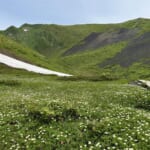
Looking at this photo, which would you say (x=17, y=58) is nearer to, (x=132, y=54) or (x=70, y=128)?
(x=132, y=54)

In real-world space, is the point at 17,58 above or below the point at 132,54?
below

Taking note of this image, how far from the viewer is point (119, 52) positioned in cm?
19288

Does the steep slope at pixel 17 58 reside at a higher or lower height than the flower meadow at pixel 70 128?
lower

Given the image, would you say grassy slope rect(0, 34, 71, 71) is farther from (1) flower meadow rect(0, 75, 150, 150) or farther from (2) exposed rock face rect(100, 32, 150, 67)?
(1) flower meadow rect(0, 75, 150, 150)

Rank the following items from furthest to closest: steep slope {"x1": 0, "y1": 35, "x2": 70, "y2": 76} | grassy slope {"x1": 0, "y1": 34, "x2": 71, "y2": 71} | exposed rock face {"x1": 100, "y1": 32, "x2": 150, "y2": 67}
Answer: exposed rock face {"x1": 100, "y1": 32, "x2": 150, "y2": 67} < grassy slope {"x1": 0, "y1": 34, "x2": 71, "y2": 71} < steep slope {"x1": 0, "y1": 35, "x2": 70, "y2": 76}

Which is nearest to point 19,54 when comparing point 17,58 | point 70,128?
point 17,58

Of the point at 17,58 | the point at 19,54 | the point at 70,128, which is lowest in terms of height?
the point at 17,58

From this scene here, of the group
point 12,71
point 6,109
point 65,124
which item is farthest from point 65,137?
point 12,71

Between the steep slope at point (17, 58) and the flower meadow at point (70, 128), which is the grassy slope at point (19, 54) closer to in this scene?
the steep slope at point (17, 58)

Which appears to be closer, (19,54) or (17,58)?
(17,58)

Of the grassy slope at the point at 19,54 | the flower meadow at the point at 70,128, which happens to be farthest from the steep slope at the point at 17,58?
the flower meadow at the point at 70,128

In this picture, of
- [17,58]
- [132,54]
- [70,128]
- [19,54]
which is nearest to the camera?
[70,128]

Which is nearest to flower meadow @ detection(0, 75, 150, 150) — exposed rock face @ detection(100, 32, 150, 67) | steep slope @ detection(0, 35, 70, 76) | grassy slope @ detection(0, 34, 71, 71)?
steep slope @ detection(0, 35, 70, 76)

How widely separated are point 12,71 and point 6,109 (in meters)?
75.3
